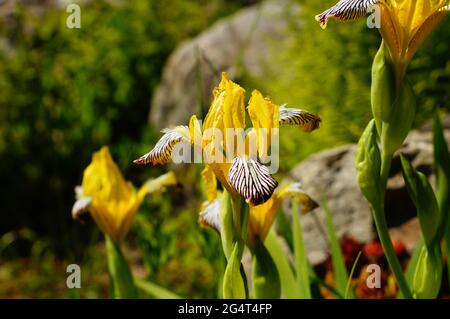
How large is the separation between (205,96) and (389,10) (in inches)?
147

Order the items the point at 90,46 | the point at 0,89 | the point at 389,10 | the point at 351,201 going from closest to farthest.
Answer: the point at 389,10, the point at 351,201, the point at 0,89, the point at 90,46

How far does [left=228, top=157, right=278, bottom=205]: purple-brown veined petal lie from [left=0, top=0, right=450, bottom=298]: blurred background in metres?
1.46

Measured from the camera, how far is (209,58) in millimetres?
5234

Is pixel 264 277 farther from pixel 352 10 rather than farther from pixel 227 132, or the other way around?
pixel 352 10

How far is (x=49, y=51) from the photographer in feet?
17.4

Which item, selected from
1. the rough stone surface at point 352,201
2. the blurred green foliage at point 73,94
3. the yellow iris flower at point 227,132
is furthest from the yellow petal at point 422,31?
the blurred green foliage at point 73,94

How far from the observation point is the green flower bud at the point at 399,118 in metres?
1.60

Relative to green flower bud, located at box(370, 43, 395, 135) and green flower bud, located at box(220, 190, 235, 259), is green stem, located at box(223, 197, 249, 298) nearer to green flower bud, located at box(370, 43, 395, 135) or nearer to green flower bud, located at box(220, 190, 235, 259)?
green flower bud, located at box(220, 190, 235, 259)

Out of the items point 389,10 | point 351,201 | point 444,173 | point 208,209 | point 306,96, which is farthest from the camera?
point 306,96

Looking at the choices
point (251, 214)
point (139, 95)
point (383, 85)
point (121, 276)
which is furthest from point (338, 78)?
point (139, 95)

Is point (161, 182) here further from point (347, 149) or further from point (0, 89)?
point (0, 89)

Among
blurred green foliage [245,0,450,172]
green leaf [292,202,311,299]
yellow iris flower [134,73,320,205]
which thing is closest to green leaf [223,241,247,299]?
yellow iris flower [134,73,320,205]

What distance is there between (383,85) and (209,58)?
3713 millimetres
